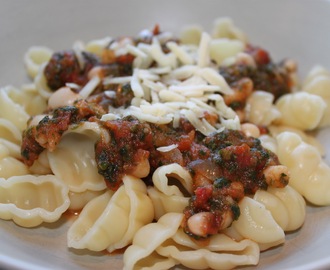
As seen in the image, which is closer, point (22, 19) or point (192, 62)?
point (192, 62)

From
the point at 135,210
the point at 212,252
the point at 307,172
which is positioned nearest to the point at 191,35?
the point at 307,172

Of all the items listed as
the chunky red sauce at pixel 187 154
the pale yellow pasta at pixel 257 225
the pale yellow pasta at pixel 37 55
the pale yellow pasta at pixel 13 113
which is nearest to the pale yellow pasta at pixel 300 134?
the chunky red sauce at pixel 187 154

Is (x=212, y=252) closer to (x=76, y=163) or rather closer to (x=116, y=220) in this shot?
(x=116, y=220)

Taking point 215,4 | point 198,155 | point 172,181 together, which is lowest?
point 172,181

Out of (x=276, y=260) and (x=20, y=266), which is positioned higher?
(x=20, y=266)

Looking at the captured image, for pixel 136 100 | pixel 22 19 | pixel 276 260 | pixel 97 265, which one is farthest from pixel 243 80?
pixel 22 19

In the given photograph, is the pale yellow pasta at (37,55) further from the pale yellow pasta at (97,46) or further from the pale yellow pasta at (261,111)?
the pale yellow pasta at (261,111)

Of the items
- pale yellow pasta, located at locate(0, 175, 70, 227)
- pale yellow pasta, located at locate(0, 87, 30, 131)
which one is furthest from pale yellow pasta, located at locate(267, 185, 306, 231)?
pale yellow pasta, located at locate(0, 87, 30, 131)

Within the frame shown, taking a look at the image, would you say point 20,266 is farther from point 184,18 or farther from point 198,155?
point 184,18
